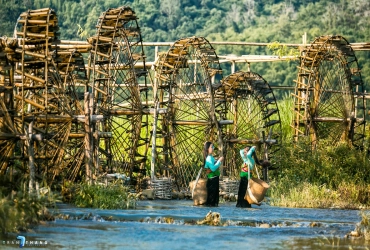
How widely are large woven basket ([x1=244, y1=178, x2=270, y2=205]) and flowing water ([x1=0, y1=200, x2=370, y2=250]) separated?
0.42 metres

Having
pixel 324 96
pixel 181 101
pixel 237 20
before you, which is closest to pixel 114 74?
pixel 181 101

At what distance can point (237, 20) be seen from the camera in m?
68.8

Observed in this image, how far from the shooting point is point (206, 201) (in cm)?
2623

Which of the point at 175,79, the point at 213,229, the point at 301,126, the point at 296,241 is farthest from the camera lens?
the point at 301,126

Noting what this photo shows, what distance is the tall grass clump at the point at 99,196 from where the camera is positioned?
24.2 metres

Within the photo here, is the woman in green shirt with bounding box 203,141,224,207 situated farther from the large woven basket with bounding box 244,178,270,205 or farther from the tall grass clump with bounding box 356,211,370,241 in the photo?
the tall grass clump with bounding box 356,211,370,241

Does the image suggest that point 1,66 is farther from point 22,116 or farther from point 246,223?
point 246,223

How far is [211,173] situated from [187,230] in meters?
4.77

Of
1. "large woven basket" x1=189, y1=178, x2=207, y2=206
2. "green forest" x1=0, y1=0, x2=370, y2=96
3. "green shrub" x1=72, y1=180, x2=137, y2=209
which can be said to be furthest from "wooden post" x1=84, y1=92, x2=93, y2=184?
"green forest" x1=0, y1=0, x2=370, y2=96

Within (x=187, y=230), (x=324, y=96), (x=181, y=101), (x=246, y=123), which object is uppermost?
(x=181, y=101)

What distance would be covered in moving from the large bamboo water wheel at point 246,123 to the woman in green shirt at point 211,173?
5556 mm

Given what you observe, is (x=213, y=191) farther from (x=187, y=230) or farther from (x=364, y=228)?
(x=364, y=228)

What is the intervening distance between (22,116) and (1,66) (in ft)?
3.97

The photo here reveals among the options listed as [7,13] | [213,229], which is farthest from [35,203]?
[7,13]
